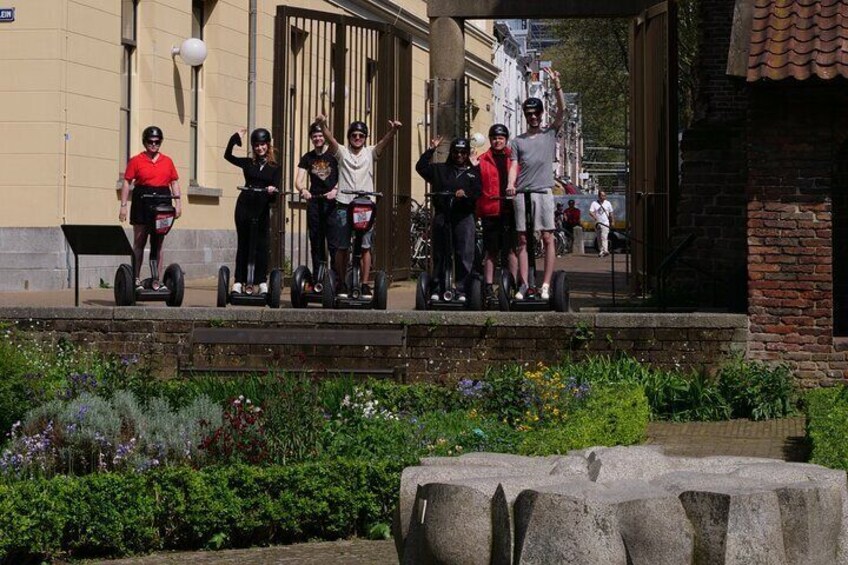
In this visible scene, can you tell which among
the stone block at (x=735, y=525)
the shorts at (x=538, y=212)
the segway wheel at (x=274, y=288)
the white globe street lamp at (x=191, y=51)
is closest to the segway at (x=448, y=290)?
the shorts at (x=538, y=212)

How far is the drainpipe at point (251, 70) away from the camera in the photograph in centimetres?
2867

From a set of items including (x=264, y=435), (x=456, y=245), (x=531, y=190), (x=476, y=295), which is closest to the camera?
(x=264, y=435)

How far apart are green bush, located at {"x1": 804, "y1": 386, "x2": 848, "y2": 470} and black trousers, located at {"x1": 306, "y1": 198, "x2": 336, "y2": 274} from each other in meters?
5.41

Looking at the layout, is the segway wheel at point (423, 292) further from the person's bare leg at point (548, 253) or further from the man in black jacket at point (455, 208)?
the person's bare leg at point (548, 253)

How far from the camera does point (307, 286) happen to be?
54.1 ft

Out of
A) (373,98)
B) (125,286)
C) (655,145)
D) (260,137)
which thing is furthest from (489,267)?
(373,98)

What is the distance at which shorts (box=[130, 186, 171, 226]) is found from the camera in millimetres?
17031

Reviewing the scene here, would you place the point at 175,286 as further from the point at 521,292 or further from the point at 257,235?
the point at 521,292

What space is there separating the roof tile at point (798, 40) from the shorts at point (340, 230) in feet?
14.2

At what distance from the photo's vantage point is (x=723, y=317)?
46.6 feet

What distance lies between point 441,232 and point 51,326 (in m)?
3.71

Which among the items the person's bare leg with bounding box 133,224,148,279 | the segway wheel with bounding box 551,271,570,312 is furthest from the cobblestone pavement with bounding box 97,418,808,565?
the person's bare leg with bounding box 133,224,148,279

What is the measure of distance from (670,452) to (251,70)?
18.7m

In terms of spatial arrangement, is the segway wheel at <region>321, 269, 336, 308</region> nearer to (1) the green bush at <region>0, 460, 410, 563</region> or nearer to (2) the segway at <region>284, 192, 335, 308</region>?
(2) the segway at <region>284, 192, 335, 308</region>
